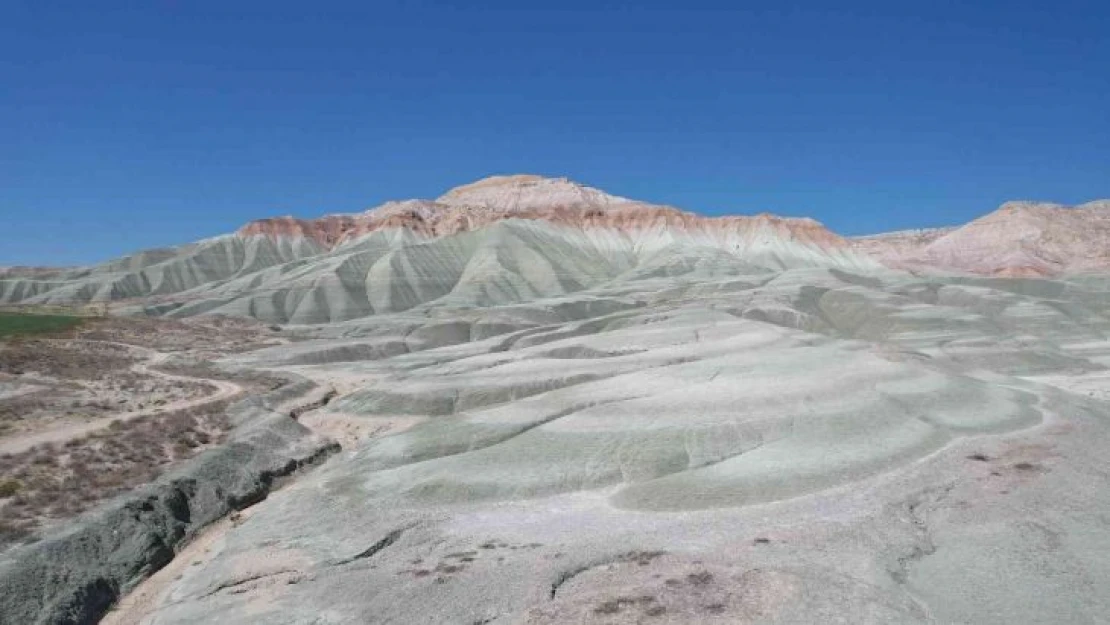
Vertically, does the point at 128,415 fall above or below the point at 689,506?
above

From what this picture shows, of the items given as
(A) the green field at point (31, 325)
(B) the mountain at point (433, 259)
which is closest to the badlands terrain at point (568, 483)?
(A) the green field at point (31, 325)

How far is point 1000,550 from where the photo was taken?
16031 millimetres

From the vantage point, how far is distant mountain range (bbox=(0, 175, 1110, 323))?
11388 cm

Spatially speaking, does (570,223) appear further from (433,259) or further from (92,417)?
(92,417)

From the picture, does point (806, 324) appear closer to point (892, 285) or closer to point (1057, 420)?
point (892, 285)

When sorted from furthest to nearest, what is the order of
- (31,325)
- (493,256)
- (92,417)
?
(493,256), (31,325), (92,417)

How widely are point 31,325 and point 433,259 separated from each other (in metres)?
65.3

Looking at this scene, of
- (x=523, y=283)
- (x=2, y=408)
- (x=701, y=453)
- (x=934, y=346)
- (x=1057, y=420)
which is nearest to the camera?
(x=701, y=453)

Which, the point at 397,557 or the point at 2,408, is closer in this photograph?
the point at 397,557

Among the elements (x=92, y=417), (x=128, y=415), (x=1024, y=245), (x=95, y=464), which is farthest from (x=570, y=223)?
(x=95, y=464)

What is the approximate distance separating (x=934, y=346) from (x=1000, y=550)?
167 feet

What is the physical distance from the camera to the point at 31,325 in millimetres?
71062

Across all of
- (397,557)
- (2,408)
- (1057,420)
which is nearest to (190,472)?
(397,557)

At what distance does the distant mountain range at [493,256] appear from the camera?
11388 centimetres
